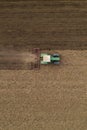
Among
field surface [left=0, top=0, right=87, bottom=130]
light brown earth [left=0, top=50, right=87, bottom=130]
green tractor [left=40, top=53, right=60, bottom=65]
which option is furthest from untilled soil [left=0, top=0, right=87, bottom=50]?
light brown earth [left=0, top=50, right=87, bottom=130]

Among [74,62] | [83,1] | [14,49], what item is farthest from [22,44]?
[83,1]

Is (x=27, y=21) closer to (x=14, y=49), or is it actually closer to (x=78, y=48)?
(x=14, y=49)

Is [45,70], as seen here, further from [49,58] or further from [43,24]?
[43,24]

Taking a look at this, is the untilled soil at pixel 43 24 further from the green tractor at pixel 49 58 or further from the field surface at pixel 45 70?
the green tractor at pixel 49 58

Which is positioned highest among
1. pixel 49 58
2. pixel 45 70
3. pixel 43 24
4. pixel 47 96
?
pixel 43 24

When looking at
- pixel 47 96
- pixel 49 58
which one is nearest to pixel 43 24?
pixel 49 58

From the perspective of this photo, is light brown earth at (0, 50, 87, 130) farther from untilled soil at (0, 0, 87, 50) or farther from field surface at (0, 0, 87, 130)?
untilled soil at (0, 0, 87, 50)

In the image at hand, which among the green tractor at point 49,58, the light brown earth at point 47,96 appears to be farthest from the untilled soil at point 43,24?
the light brown earth at point 47,96
